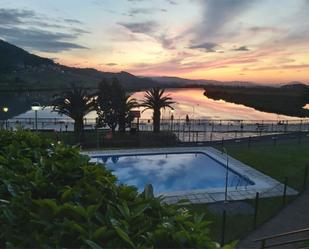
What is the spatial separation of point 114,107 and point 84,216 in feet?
99.3

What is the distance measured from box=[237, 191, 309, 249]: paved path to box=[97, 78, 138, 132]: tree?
20534 mm

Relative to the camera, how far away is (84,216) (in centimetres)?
287

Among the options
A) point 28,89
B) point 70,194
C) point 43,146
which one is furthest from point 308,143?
point 28,89

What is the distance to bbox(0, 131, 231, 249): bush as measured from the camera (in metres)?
2.64

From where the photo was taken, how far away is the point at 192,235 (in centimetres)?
269

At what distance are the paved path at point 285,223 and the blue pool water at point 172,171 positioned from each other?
4.02m

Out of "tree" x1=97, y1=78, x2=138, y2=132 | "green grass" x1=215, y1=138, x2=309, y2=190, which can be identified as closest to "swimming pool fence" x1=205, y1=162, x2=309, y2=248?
"green grass" x1=215, y1=138, x2=309, y2=190

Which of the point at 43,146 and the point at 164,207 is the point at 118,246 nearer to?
the point at 164,207

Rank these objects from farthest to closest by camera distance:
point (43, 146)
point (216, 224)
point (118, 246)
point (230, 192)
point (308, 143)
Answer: point (308, 143) → point (230, 192) → point (216, 224) → point (43, 146) → point (118, 246)

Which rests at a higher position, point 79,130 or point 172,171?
point 79,130

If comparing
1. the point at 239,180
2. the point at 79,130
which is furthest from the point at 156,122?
the point at 239,180

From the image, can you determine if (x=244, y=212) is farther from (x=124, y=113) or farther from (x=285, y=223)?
(x=124, y=113)

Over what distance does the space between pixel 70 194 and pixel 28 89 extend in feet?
544

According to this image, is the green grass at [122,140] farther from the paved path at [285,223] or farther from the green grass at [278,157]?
the paved path at [285,223]
